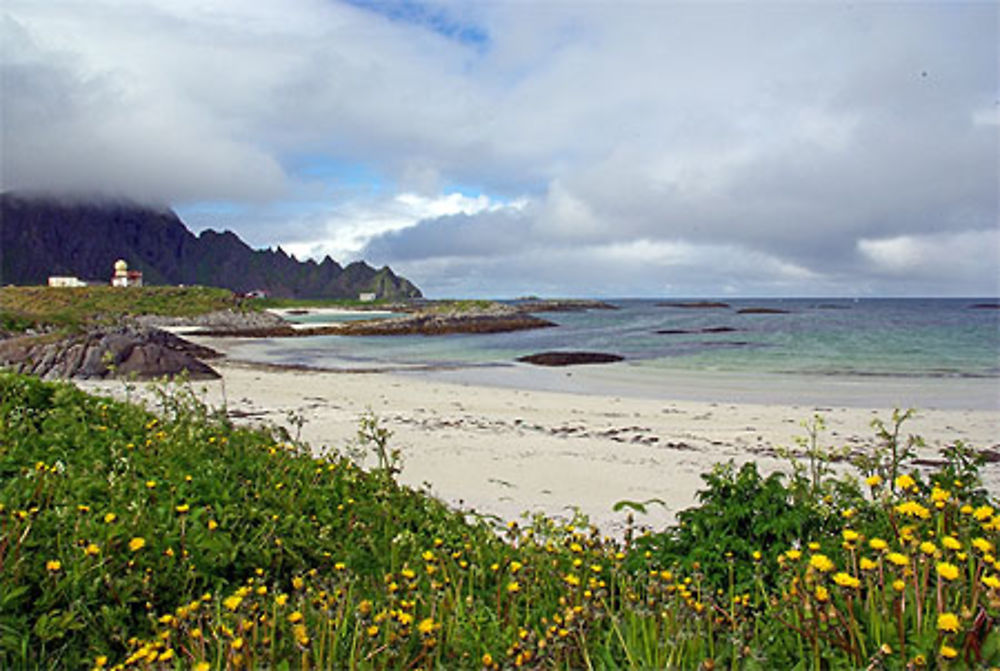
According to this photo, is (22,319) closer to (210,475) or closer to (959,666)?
(210,475)

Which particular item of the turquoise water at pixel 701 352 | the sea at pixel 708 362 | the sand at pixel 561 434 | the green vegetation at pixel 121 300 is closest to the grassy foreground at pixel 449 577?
the sand at pixel 561 434

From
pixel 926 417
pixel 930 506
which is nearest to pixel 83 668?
pixel 930 506

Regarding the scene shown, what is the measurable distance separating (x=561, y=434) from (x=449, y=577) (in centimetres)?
846

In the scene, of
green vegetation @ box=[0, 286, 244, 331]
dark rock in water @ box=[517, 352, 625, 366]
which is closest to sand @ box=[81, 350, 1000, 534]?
dark rock in water @ box=[517, 352, 625, 366]

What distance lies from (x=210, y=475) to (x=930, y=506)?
4618 mm

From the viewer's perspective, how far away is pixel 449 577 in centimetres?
365

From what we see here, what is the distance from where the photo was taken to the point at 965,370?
2408 centimetres

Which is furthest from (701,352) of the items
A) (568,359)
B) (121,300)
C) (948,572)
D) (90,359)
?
(121,300)

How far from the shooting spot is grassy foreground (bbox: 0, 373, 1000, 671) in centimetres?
241

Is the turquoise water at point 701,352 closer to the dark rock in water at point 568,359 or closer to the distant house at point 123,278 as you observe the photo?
the dark rock in water at point 568,359

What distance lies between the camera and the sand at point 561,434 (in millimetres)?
7832

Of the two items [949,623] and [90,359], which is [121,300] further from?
[949,623]

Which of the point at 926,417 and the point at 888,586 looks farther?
the point at 926,417

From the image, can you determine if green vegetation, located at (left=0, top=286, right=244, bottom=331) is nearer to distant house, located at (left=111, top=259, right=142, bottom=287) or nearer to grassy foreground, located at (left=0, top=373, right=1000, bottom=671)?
distant house, located at (left=111, top=259, right=142, bottom=287)
